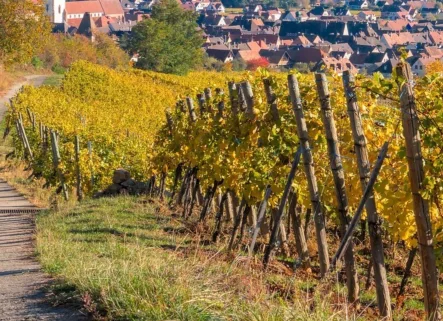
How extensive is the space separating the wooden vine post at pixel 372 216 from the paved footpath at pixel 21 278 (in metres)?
2.37

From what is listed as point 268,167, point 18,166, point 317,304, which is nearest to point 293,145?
point 268,167

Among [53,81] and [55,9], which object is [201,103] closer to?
[53,81]

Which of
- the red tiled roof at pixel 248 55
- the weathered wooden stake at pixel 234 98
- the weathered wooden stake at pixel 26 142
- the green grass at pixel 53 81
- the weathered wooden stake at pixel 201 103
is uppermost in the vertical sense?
the weathered wooden stake at pixel 234 98

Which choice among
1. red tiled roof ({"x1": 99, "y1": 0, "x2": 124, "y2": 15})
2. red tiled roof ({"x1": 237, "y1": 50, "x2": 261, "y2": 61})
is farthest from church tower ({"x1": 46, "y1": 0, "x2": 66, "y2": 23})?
red tiled roof ({"x1": 237, "y1": 50, "x2": 261, "y2": 61})

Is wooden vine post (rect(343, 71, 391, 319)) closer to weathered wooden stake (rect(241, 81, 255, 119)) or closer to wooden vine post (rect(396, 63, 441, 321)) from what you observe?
wooden vine post (rect(396, 63, 441, 321))

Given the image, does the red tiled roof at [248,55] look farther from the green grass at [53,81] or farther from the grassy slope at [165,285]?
the grassy slope at [165,285]

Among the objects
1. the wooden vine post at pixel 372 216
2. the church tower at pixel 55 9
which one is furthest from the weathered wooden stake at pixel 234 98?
the church tower at pixel 55 9

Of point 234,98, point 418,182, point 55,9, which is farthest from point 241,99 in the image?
point 55,9

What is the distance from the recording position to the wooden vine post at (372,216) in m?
7.66

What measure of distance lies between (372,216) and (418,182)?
899 mm

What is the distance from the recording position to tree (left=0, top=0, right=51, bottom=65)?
40875 millimetres

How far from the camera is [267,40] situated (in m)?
135

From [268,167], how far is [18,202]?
28.0ft

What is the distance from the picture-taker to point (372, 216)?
7.70 meters
